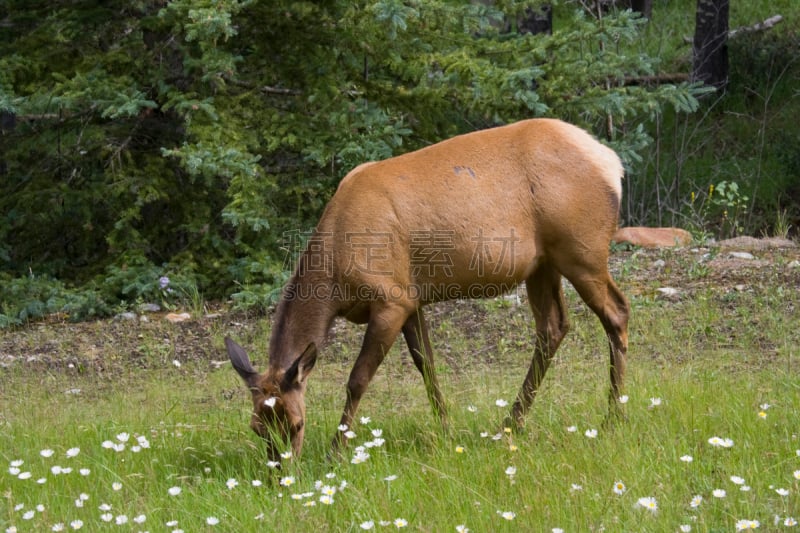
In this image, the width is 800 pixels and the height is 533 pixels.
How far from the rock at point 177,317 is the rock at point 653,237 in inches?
167

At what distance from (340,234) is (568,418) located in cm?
162

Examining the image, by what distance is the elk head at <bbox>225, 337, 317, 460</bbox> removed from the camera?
18.1 feet

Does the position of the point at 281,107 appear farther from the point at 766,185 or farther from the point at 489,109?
the point at 766,185

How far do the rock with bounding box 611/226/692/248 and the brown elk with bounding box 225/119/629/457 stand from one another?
4.49m

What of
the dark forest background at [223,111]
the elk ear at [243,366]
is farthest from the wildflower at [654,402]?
the dark forest background at [223,111]

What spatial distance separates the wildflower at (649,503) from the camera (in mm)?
4242

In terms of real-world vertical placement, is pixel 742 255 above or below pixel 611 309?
below

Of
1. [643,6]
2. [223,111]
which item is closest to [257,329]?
[223,111]

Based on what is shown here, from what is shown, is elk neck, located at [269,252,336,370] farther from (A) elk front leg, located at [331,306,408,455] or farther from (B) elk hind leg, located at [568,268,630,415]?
(B) elk hind leg, located at [568,268,630,415]

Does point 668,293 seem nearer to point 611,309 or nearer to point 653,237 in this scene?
point 653,237

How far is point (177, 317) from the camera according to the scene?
30.2 feet

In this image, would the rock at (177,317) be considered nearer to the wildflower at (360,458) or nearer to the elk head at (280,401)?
the elk head at (280,401)

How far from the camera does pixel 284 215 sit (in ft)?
31.7

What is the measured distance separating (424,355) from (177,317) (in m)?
3.65
